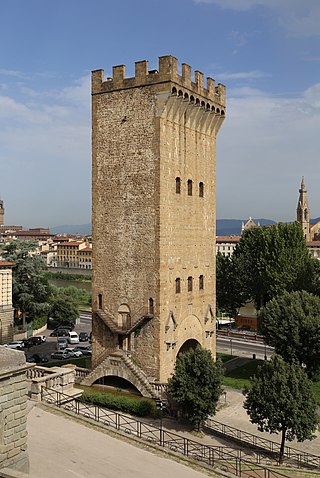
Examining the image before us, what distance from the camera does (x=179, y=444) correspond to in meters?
23.1

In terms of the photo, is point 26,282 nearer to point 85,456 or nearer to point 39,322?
point 39,322

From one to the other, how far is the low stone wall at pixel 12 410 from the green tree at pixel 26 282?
3829cm

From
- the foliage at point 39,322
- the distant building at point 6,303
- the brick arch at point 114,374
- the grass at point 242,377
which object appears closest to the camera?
the brick arch at point 114,374

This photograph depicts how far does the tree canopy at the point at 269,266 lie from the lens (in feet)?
182

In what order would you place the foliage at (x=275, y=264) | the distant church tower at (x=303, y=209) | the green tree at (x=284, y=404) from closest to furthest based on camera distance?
the green tree at (x=284, y=404), the foliage at (x=275, y=264), the distant church tower at (x=303, y=209)

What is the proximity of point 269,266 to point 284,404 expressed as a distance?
34.8m

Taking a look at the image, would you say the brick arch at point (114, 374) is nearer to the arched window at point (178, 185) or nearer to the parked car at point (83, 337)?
the arched window at point (178, 185)

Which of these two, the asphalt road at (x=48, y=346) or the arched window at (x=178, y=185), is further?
the asphalt road at (x=48, y=346)

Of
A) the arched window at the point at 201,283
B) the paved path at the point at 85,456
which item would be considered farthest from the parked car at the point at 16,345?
the paved path at the point at 85,456

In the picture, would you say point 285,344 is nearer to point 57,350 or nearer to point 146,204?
point 146,204

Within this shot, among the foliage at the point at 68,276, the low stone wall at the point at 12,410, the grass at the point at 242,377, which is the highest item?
the low stone wall at the point at 12,410

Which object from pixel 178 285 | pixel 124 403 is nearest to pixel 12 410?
pixel 124 403

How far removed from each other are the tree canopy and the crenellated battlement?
26.4 m

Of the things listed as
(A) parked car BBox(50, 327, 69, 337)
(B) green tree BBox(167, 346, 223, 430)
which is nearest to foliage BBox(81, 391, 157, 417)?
(B) green tree BBox(167, 346, 223, 430)
